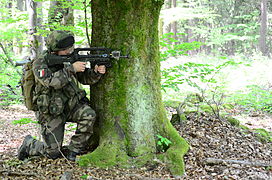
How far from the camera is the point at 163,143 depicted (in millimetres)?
3814

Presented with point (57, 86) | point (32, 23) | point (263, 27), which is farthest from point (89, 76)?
point (263, 27)

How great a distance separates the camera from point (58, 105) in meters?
3.62

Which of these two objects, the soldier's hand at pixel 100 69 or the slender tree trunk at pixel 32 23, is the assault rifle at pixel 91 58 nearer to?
the soldier's hand at pixel 100 69

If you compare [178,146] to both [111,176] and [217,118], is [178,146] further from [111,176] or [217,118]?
[217,118]

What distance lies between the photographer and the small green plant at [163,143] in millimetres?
3686

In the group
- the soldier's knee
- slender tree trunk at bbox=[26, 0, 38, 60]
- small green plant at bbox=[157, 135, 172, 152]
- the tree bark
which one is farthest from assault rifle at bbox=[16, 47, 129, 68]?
the tree bark

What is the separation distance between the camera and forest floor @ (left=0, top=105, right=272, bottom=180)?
3256 mm

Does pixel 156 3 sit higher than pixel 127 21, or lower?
higher

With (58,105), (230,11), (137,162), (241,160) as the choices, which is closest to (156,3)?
(58,105)

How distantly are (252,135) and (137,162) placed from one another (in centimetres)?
275

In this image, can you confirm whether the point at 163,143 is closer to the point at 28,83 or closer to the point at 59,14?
the point at 28,83

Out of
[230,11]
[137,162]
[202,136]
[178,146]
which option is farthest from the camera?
[230,11]

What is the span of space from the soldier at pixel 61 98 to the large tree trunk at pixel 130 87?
0.85ft

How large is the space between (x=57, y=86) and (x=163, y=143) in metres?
1.77
